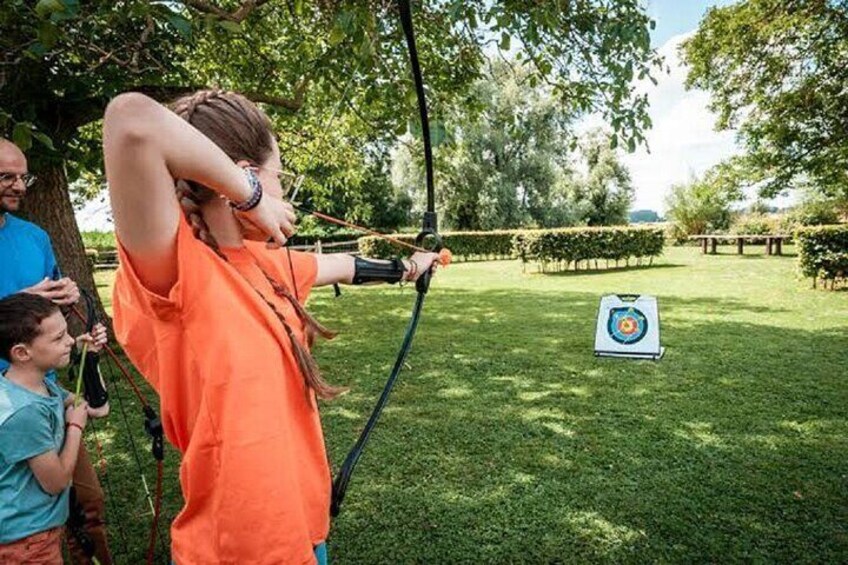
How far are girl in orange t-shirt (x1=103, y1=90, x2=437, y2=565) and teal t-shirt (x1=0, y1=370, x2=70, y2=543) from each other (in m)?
0.90

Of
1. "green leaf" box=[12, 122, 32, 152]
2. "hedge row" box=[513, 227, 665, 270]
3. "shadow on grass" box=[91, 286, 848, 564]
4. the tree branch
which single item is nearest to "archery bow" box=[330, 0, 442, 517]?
"shadow on grass" box=[91, 286, 848, 564]

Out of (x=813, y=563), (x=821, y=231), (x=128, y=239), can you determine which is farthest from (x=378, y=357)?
(x=821, y=231)

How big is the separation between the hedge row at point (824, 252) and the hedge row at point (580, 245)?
5620mm

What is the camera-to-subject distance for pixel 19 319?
69.0 inches

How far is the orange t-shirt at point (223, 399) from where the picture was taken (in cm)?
91

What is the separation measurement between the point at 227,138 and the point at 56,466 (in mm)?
1344

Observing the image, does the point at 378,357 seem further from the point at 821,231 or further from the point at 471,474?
the point at 821,231

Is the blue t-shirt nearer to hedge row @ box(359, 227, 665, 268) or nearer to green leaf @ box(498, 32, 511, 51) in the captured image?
green leaf @ box(498, 32, 511, 51)

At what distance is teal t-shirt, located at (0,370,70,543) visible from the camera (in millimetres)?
1625

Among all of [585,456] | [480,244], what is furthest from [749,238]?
[585,456]

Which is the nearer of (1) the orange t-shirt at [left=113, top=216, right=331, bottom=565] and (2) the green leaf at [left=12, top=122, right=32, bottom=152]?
(1) the orange t-shirt at [left=113, top=216, right=331, bottom=565]

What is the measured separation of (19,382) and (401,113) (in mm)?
3574

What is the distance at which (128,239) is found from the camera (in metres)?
0.84

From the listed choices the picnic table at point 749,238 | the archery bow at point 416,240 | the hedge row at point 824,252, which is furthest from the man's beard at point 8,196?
the picnic table at point 749,238
